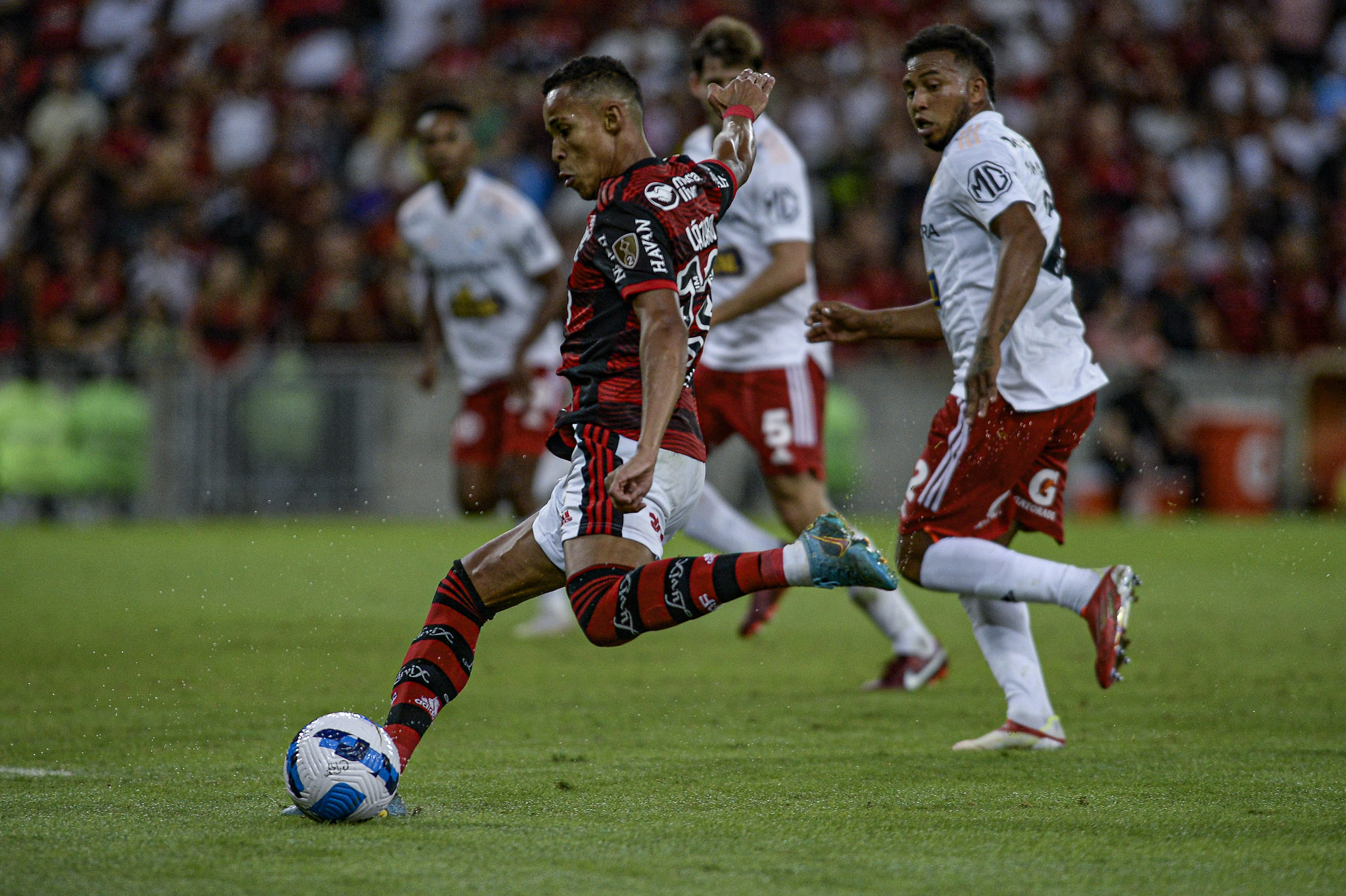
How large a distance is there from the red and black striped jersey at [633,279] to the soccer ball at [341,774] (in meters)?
1.00

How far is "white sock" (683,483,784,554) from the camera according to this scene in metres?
7.23

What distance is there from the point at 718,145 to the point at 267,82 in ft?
48.9

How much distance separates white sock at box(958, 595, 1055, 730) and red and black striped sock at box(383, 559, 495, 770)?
169 cm

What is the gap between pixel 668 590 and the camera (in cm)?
410

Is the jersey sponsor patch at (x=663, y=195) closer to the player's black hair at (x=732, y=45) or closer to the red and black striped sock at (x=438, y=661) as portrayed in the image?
the red and black striped sock at (x=438, y=661)

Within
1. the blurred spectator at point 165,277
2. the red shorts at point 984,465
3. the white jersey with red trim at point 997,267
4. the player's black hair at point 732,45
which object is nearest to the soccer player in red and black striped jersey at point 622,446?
the white jersey with red trim at point 997,267

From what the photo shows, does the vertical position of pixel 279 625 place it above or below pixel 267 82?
below

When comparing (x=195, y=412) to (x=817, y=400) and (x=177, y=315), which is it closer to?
(x=177, y=315)

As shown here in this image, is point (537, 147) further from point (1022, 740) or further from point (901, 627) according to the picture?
point (1022, 740)

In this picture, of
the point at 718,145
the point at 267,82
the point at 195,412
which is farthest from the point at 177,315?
the point at 718,145

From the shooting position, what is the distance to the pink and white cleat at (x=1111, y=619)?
4.57m

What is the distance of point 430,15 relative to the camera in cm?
1959

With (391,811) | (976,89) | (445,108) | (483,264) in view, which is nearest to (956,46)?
(976,89)

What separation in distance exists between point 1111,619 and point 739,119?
6.01 ft
